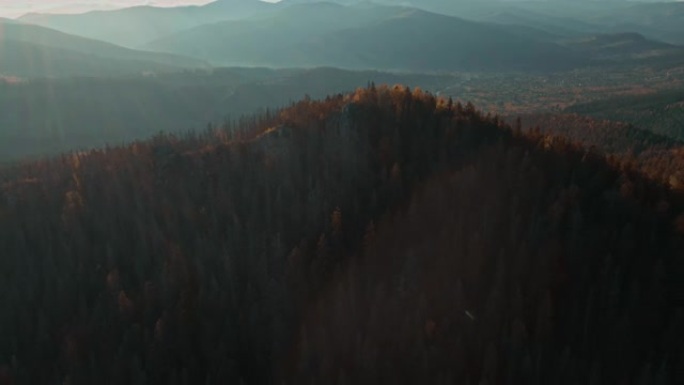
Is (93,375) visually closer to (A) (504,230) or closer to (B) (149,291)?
(B) (149,291)

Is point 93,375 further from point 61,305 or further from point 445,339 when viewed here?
point 445,339

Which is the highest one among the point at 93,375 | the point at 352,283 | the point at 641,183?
the point at 641,183

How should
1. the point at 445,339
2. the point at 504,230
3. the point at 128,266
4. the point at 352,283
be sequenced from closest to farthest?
the point at 445,339 → the point at 352,283 → the point at 504,230 → the point at 128,266

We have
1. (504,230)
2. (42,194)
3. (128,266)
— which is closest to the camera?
(504,230)

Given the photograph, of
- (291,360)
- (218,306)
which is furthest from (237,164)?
(291,360)

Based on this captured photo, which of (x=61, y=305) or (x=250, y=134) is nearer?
(x=61, y=305)

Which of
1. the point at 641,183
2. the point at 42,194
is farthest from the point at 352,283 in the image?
the point at 42,194

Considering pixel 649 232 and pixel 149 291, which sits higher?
pixel 649 232
